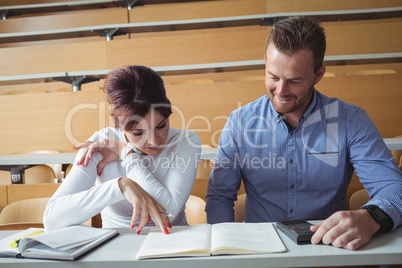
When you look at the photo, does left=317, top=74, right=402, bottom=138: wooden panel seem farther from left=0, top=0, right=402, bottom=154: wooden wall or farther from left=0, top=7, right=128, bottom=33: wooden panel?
left=0, top=7, right=128, bottom=33: wooden panel

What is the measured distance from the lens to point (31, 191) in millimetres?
2035

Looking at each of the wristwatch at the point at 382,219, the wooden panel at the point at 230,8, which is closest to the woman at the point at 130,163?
the wristwatch at the point at 382,219

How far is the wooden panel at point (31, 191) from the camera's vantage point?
2.03 meters

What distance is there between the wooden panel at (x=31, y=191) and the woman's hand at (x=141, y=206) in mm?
1204

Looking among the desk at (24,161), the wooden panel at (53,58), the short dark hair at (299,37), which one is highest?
the wooden panel at (53,58)

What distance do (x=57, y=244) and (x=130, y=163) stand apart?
459 millimetres

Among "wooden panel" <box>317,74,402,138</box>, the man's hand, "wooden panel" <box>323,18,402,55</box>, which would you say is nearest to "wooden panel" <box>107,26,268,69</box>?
"wooden panel" <box>323,18,402,55</box>

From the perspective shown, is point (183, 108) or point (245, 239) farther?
point (183, 108)

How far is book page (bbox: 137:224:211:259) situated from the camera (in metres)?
0.76

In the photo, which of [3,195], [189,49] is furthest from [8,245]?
[189,49]

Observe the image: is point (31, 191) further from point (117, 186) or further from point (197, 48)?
point (197, 48)

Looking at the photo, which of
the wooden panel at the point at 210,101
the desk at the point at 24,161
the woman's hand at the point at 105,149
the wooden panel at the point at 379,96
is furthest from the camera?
the wooden panel at the point at 210,101

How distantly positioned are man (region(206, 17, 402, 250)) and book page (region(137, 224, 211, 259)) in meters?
0.33

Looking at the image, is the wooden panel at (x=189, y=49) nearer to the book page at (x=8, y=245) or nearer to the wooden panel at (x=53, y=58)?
the wooden panel at (x=53, y=58)
